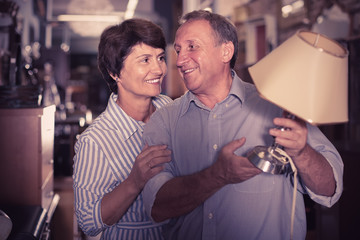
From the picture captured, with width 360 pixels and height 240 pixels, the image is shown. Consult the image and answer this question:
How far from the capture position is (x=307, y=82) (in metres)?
0.90

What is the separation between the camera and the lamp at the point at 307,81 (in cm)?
89

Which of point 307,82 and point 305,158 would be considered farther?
point 305,158

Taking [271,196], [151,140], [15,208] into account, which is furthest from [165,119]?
[15,208]

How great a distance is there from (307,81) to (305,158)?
0.26 meters

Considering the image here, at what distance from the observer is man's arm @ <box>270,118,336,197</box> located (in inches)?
37.6

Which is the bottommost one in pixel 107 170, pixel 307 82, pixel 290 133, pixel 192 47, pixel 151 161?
pixel 107 170


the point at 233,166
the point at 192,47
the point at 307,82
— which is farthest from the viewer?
the point at 192,47

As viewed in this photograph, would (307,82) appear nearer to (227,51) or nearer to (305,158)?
(305,158)

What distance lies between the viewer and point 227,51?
4.78 feet

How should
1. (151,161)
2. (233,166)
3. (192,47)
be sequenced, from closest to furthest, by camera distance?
(233,166), (151,161), (192,47)

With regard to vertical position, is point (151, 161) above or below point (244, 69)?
below

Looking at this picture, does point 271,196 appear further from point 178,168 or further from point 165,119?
point 165,119

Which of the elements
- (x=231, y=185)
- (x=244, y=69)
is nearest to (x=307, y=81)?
(x=231, y=185)

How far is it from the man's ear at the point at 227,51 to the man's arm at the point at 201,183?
0.49m
